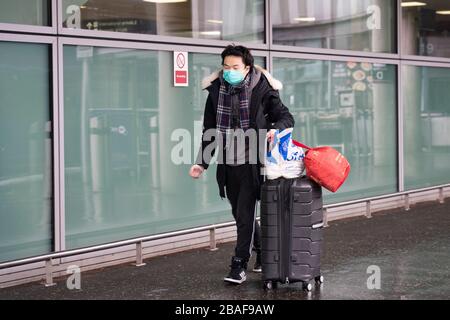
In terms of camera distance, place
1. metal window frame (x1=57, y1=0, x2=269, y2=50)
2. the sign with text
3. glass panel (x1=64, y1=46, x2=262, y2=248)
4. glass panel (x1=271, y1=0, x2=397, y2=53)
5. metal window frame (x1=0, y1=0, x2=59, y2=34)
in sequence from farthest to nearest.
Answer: glass panel (x1=271, y1=0, x2=397, y2=53) → the sign with text → glass panel (x1=64, y1=46, x2=262, y2=248) → metal window frame (x1=57, y1=0, x2=269, y2=50) → metal window frame (x1=0, y1=0, x2=59, y2=34)

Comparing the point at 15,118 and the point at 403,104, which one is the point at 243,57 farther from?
the point at 403,104

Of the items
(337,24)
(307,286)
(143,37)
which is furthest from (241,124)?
(337,24)

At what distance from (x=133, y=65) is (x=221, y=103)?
1.81 m

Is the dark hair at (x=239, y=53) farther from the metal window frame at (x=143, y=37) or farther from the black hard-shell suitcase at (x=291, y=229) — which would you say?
the metal window frame at (x=143, y=37)

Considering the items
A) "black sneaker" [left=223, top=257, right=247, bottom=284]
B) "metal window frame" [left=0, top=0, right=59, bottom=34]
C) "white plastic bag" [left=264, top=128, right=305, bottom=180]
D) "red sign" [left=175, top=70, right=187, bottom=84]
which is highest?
"metal window frame" [left=0, top=0, right=59, bottom=34]

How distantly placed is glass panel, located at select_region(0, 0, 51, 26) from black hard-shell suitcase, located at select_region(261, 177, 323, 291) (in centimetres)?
247

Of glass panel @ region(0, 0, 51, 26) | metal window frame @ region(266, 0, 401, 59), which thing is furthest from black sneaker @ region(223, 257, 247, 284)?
metal window frame @ region(266, 0, 401, 59)

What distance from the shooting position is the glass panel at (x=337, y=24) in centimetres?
1034

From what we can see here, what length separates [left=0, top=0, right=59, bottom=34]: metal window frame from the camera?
7148mm

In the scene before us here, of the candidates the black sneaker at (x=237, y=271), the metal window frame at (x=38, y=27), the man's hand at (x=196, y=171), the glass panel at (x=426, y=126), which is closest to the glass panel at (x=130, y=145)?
the metal window frame at (x=38, y=27)

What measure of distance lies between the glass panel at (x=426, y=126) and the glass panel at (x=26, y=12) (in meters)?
6.31

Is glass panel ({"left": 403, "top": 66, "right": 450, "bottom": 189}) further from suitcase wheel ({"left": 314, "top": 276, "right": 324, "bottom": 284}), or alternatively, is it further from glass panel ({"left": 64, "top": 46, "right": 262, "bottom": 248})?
suitcase wheel ({"left": 314, "top": 276, "right": 324, "bottom": 284})
